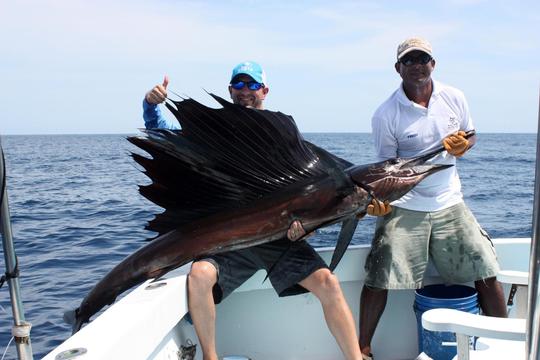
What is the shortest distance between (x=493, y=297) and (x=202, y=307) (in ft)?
4.12

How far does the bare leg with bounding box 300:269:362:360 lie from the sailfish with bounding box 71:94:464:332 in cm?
16

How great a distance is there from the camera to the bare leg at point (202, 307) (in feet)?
7.02

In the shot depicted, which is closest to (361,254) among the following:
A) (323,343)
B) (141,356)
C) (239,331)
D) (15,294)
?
(323,343)

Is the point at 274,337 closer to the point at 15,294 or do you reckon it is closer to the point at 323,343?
the point at 323,343

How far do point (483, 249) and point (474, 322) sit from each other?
976 millimetres

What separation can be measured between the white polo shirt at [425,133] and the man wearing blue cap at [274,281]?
53 cm

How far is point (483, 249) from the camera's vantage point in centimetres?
245

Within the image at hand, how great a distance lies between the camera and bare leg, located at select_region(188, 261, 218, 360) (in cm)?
214

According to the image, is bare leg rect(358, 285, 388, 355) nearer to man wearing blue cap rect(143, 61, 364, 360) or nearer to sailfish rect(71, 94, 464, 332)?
man wearing blue cap rect(143, 61, 364, 360)

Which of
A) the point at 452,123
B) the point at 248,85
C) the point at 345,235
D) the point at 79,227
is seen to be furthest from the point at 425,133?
the point at 79,227

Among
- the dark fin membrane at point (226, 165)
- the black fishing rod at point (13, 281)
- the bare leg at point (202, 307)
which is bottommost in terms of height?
the bare leg at point (202, 307)

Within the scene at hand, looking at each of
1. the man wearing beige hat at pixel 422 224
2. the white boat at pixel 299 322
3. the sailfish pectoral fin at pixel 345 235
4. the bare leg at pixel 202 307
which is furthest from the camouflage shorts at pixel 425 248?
the bare leg at pixel 202 307

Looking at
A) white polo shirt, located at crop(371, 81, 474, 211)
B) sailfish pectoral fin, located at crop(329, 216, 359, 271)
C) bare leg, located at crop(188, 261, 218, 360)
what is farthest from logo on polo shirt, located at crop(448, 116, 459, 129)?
bare leg, located at crop(188, 261, 218, 360)

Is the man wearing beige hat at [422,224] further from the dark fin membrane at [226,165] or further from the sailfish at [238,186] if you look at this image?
the dark fin membrane at [226,165]
